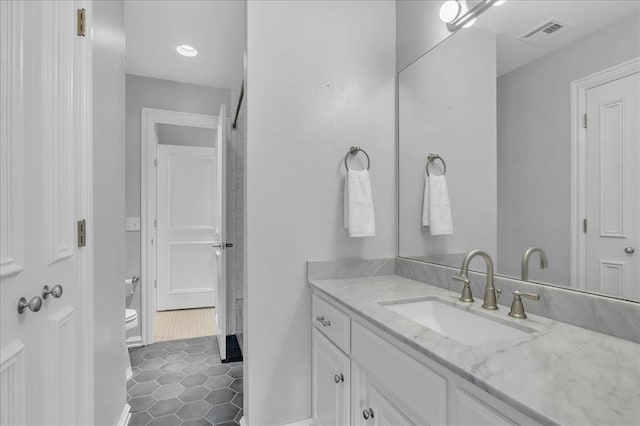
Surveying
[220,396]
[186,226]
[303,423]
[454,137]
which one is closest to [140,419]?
[220,396]

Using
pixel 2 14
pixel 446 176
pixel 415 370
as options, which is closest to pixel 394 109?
pixel 446 176

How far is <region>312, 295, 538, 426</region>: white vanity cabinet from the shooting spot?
71 cm

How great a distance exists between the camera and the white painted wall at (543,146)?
1.02 metres

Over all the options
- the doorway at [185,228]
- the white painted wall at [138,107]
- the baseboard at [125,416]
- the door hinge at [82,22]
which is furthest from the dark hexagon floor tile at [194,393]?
the door hinge at [82,22]

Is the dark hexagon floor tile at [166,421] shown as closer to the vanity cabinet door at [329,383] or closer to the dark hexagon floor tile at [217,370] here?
the dark hexagon floor tile at [217,370]

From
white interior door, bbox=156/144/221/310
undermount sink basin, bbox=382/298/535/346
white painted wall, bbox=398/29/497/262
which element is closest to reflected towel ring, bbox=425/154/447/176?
white painted wall, bbox=398/29/497/262

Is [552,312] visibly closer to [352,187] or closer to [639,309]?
[639,309]

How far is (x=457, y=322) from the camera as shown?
1229mm

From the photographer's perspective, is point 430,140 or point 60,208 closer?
point 60,208

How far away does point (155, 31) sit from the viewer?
2.37m

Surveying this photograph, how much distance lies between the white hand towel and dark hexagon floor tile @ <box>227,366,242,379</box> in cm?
142

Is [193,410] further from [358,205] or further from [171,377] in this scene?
[358,205]

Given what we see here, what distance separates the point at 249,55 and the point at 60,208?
3.39 feet

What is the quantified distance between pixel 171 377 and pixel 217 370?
309 millimetres
